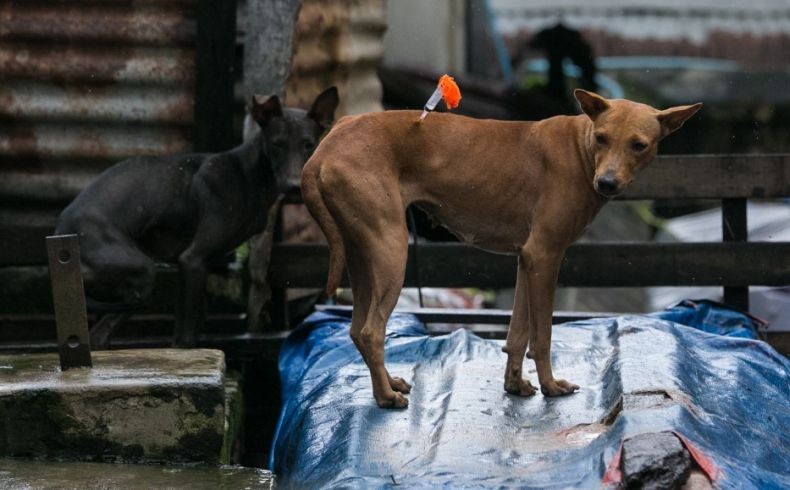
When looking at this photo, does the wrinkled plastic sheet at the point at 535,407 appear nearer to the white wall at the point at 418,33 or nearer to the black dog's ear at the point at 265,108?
the black dog's ear at the point at 265,108

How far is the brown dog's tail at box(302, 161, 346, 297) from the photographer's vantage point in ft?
17.0

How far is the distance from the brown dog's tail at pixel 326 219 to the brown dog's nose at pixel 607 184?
1072 millimetres

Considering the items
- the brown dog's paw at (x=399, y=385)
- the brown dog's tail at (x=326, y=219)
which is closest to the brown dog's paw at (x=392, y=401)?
the brown dog's paw at (x=399, y=385)

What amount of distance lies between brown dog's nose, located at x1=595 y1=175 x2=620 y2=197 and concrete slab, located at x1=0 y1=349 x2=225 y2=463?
168cm

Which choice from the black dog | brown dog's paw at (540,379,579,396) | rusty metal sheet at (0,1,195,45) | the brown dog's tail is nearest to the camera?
the brown dog's tail

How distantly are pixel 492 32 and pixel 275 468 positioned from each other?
13.0 meters

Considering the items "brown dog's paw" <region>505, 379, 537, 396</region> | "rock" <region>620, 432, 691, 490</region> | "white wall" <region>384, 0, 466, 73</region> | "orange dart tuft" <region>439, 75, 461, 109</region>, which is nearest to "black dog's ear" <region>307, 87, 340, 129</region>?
"orange dart tuft" <region>439, 75, 461, 109</region>

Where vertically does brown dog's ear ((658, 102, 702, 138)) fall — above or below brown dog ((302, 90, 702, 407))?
above

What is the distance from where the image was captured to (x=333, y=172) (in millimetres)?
5109

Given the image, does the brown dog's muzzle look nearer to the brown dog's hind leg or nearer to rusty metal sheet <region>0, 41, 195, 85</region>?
the brown dog's hind leg

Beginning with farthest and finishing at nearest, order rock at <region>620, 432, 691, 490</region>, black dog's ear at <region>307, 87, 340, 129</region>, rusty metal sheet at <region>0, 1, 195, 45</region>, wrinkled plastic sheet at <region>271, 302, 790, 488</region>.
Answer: rusty metal sheet at <region>0, 1, 195, 45</region> < black dog's ear at <region>307, 87, 340, 129</region> < wrinkled plastic sheet at <region>271, 302, 790, 488</region> < rock at <region>620, 432, 691, 490</region>

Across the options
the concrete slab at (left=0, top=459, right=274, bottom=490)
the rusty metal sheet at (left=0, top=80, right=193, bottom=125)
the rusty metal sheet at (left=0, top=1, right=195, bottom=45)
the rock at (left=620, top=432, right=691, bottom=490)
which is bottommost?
the concrete slab at (left=0, top=459, right=274, bottom=490)

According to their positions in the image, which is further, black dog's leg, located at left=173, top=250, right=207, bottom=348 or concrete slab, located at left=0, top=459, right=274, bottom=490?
black dog's leg, located at left=173, top=250, right=207, bottom=348

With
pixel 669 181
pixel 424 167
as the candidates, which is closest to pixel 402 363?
pixel 424 167
